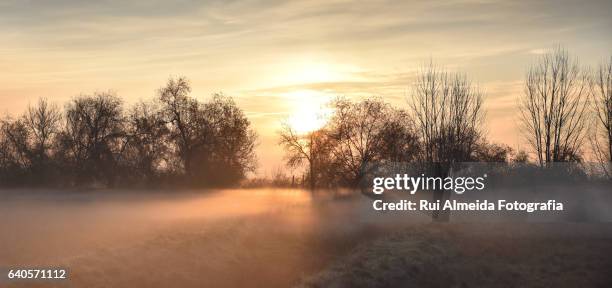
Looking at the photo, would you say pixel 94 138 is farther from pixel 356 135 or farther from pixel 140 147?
pixel 356 135

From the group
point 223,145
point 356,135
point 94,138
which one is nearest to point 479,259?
point 356,135

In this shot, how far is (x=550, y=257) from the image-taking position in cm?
3744

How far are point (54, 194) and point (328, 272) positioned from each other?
4581 cm

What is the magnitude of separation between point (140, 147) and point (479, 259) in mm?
50513

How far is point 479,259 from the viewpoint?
121 ft

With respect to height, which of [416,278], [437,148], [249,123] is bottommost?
[416,278]

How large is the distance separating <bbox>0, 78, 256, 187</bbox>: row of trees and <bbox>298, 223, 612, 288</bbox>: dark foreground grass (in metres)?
36.3

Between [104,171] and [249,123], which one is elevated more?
[249,123]

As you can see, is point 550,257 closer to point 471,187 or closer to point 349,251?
point 349,251

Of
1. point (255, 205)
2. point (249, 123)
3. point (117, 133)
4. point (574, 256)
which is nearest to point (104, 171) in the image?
point (117, 133)

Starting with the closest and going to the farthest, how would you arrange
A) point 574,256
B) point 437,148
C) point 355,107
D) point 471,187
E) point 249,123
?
point 574,256 < point 437,148 < point 471,187 < point 355,107 < point 249,123

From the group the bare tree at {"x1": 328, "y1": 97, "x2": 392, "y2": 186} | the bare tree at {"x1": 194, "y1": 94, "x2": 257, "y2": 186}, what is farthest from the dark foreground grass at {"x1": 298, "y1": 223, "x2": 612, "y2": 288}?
the bare tree at {"x1": 194, "y1": 94, "x2": 257, "y2": 186}

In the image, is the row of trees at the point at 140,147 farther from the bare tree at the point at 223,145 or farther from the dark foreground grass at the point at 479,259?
the dark foreground grass at the point at 479,259

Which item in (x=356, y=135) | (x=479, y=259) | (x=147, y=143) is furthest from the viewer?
(x=147, y=143)
